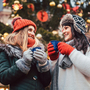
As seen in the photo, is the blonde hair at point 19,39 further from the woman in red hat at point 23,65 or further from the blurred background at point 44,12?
the blurred background at point 44,12

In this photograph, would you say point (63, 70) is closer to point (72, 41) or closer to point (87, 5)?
point (72, 41)

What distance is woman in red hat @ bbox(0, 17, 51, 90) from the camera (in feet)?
3.46

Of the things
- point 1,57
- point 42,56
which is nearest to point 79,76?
point 42,56

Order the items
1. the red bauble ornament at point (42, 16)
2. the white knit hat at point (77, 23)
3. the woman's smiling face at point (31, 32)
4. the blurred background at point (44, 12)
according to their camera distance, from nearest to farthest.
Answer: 1. the white knit hat at point (77, 23)
2. the woman's smiling face at point (31, 32)
3. the blurred background at point (44, 12)
4. the red bauble ornament at point (42, 16)

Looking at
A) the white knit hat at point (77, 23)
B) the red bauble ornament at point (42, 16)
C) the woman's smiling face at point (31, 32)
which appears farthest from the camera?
the red bauble ornament at point (42, 16)

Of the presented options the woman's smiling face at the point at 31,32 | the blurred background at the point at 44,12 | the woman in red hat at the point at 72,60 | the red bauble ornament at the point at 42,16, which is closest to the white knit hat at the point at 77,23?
the woman in red hat at the point at 72,60

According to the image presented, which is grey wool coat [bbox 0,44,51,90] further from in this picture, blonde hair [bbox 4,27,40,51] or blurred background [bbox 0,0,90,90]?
blurred background [bbox 0,0,90,90]

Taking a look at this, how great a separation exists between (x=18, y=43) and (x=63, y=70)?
0.55 m

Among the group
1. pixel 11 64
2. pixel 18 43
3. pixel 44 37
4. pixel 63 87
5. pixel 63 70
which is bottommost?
pixel 44 37

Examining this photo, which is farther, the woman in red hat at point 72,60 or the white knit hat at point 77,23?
the white knit hat at point 77,23

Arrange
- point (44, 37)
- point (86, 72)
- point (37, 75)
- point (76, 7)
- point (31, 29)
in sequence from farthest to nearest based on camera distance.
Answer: point (76, 7), point (44, 37), point (31, 29), point (37, 75), point (86, 72)

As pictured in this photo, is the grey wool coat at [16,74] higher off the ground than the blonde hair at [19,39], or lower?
lower

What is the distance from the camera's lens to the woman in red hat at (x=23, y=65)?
3.46ft

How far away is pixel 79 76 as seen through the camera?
104cm
